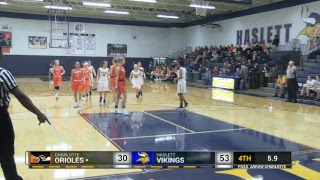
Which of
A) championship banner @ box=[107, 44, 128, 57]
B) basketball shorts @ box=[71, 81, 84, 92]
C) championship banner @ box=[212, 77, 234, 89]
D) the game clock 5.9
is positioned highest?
the game clock 5.9

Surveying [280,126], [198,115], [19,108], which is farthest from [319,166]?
[19,108]

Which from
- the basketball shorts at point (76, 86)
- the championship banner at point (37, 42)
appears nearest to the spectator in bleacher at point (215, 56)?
the championship banner at point (37, 42)

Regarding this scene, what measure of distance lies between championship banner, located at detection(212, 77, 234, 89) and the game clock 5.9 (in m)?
19.0

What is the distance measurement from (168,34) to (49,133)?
2940 centimetres

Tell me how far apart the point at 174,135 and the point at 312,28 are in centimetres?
1694

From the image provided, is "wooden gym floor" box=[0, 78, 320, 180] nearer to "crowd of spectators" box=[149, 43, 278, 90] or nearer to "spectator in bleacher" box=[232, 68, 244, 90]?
"spectator in bleacher" box=[232, 68, 244, 90]

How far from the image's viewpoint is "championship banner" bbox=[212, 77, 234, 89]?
20.8 m

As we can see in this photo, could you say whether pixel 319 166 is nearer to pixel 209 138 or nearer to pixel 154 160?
pixel 209 138

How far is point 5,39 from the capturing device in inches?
1161

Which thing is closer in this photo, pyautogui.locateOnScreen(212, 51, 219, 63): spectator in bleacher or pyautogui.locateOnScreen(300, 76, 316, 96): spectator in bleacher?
pyautogui.locateOnScreen(300, 76, 316, 96): spectator in bleacher

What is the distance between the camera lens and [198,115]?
10602 mm

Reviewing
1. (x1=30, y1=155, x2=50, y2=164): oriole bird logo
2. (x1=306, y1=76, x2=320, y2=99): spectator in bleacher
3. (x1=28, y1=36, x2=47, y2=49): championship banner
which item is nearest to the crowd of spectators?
(x1=306, y1=76, x2=320, y2=99): spectator in bleacher
